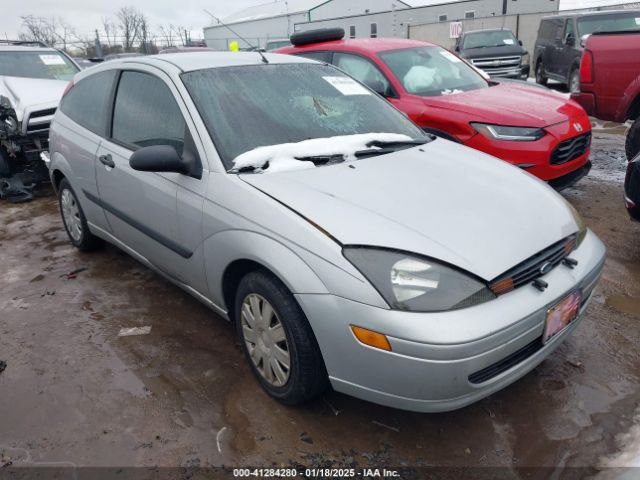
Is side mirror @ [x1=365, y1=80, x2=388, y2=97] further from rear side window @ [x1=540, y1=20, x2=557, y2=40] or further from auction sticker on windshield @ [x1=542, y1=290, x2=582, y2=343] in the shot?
rear side window @ [x1=540, y1=20, x2=557, y2=40]

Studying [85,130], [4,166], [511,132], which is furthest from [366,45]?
[4,166]

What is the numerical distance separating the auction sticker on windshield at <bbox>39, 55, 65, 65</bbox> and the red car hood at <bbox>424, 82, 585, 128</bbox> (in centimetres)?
606

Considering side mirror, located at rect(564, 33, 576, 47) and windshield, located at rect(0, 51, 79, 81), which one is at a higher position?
windshield, located at rect(0, 51, 79, 81)

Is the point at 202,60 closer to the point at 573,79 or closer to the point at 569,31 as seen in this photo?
the point at 573,79

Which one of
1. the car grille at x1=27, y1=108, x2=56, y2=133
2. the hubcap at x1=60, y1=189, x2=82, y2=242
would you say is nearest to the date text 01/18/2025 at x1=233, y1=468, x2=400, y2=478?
the hubcap at x1=60, y1=189, x2=82, y2=242

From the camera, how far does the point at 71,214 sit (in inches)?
169

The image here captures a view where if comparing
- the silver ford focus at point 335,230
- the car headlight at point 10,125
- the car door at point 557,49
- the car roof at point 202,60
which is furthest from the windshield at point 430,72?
the car door at point 557,49

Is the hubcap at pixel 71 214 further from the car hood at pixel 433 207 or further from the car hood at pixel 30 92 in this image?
the car hood at pixel 30 92

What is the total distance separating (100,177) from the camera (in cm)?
347

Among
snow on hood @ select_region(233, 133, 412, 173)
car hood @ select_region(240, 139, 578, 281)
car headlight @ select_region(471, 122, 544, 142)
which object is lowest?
car headlight @ select_region(471, 122, 544, 142)

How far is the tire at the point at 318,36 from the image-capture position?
235 inches

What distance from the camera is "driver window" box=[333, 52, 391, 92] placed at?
5.26m

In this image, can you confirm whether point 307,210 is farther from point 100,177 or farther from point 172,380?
point 100,177

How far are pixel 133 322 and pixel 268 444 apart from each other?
1476 millimetres
